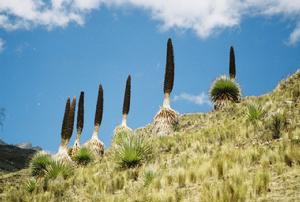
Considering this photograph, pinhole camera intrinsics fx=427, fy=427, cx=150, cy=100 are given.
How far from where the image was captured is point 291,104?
1808cm

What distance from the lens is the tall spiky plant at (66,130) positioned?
85.8ft

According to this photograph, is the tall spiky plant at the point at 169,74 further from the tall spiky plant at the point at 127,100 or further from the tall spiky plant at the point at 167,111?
the tall spiky plant at the point at 127,100

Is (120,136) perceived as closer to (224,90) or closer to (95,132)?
(95,132)

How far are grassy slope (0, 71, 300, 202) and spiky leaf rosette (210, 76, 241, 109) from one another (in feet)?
22.7

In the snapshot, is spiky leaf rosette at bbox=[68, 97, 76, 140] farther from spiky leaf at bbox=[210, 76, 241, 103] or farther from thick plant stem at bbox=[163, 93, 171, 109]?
spiky leaf at bbox=[210, 76, 241, 103]

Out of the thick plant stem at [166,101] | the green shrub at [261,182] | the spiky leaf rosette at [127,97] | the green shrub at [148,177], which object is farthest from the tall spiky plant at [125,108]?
the green shrub at [261,182]

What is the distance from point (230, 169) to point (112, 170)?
21.8 feet

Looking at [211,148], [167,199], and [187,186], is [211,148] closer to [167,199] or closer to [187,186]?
[187,186]

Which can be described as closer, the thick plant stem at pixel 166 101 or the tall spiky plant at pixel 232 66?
the thick plant stem at pixel 166 101

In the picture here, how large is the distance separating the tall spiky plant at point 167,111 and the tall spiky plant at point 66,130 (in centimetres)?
580

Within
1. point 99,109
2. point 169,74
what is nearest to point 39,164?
point 169,74

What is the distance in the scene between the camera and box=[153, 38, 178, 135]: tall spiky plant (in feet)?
82.1

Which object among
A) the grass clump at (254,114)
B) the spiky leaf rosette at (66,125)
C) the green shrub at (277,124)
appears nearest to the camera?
the green shrub at (277,124)

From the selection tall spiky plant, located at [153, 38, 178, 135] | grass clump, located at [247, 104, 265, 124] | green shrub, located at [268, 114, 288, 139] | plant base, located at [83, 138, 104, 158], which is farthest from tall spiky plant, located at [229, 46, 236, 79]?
green shrub, located at [268, 114, 288, 139]
